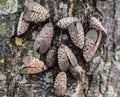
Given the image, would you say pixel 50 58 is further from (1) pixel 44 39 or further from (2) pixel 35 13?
(2) pixel 35 13

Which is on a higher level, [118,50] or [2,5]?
[2,5]

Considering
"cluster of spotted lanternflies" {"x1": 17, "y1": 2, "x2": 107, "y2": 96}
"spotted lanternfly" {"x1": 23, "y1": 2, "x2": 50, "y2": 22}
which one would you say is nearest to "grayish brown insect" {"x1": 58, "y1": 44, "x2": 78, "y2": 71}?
"cluster of spotted lanternflies" {"x1": 17, "y1": 2, "x2": 107, "y2": 96}

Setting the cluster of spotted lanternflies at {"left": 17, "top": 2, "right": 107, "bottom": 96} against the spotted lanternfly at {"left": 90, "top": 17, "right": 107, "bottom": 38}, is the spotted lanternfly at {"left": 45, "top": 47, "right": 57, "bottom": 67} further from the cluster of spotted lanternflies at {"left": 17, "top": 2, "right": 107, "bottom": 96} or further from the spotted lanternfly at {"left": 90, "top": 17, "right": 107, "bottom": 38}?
the spotted lanternfly at {"left": 90, "top": 17, "right": 107, "bottom": 38}

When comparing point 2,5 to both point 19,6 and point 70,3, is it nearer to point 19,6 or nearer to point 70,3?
point 19,6

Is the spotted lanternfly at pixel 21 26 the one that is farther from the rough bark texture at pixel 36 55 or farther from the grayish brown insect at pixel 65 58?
the grayish brown insect at pixel 65 58

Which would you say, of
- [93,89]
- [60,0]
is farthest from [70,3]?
[93,89]
